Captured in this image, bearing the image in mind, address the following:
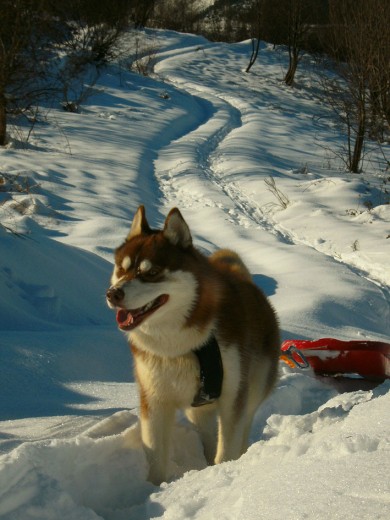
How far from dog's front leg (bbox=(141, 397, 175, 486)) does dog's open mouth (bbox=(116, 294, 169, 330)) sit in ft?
1.48

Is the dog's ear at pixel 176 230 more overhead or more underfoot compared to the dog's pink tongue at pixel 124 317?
more overhead

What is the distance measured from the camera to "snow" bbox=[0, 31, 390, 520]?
211 cm

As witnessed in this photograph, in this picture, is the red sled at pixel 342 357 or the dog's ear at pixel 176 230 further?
the red sled at pixel 342 357

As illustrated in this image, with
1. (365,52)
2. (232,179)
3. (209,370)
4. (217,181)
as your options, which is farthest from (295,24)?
(209,370)

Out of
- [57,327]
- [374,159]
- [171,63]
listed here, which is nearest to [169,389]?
[57,327]

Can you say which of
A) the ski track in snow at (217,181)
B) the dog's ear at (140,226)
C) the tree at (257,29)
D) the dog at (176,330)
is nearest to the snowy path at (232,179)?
→ the ski track in snow at (217,181)

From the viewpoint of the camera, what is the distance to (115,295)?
2723 millimetres

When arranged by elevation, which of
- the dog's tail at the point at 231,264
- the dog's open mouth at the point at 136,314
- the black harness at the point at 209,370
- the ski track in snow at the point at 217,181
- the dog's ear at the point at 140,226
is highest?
the dog's ear at the point at 140,226

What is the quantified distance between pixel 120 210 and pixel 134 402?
6907 millimetres

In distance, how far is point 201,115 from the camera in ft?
79.5

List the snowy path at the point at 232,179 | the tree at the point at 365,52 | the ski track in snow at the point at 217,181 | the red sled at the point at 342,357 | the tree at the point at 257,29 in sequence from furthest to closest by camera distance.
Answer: the tree at the point at 257,29 < the tree at the point at 365,52 < the ski track in snow at the point at 217,181 < the snowy path at the point at 232,179 < the red sled at the point at 342,357

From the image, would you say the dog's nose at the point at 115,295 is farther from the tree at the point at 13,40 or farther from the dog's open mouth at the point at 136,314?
the tree at the point at 13,40

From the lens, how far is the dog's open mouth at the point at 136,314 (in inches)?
109

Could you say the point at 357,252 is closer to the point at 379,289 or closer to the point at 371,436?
the point at 379,289
